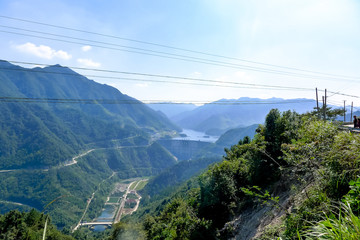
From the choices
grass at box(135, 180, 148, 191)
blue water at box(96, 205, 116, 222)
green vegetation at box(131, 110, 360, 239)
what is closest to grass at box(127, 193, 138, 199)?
grass at box(135, 180, 148, 191)

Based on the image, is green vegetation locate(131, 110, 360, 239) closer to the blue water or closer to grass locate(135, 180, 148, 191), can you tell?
the blue water

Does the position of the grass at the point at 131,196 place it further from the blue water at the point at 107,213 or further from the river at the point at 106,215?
the blue water at the point at 107,213

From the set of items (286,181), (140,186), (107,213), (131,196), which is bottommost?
(140,186)

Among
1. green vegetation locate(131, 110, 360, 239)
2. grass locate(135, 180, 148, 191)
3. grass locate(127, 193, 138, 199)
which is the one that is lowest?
grass locate(135, 180, 148, 191)

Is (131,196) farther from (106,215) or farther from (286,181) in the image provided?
(286,181)

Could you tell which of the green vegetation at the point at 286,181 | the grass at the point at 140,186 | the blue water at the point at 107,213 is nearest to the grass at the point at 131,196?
the grass at the point at 140,186

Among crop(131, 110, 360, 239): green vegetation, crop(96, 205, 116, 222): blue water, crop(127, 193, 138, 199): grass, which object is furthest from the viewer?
crop(127, 193, 138, 199): grass

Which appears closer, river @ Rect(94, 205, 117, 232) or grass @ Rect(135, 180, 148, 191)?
river @ Rect(94, 205, 117, 232)

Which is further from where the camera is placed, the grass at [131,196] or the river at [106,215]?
the grass at [131,196]

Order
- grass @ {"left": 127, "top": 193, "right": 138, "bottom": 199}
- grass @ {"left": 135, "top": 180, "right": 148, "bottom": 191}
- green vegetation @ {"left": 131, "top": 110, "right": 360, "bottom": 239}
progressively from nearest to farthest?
green vegetation @ {"left": 131, "top": 110, "right": 360, "bottom": 239} → grass @ {"left": 127, "top": 193, "right": 138, "bottom": 199} → grass @ {"left": 135, "top": 180, "right": 148, "bottom": 191}

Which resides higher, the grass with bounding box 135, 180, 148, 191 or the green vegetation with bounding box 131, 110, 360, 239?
the green vegetation with bounding box 131, 110, 360, 239

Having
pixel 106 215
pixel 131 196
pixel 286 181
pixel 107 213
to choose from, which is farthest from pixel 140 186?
pixel 286 181
